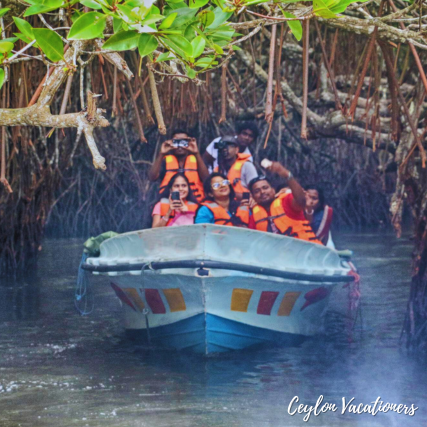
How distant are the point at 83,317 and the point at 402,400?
11.7 ft

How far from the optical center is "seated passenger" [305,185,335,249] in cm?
648

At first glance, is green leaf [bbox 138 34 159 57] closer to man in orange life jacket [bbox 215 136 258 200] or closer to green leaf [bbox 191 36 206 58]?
green leaf [bbox 191 36 206 58]

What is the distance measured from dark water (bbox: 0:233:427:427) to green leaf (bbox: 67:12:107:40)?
2609 mm

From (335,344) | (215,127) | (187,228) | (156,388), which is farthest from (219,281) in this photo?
(215,127)

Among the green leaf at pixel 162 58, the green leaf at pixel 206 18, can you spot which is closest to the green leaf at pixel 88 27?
the green leaf at pixel 206 18

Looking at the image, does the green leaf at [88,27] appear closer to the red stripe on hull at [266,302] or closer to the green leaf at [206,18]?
the green leaf at [206,18]

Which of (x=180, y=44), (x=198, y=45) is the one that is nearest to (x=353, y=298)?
(x=198, y=45)

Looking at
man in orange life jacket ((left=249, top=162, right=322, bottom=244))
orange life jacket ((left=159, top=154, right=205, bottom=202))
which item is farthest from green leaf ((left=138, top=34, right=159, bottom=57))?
orange life jacket ((left=159, top=154, right=205, bottom=202))

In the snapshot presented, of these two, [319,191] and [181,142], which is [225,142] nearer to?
[181,142]

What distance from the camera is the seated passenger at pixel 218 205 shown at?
19.5ft

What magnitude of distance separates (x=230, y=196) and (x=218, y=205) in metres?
0.13

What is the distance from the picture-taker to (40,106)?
2.82 m

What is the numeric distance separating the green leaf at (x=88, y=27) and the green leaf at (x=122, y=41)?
10 centimetres

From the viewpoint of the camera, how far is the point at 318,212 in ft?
21.6
